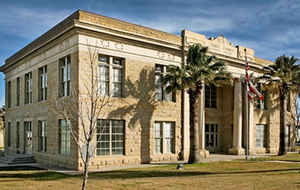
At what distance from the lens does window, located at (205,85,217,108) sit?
3272cm

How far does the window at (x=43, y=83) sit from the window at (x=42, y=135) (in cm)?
204

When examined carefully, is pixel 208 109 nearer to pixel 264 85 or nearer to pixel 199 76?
pixel 264 85

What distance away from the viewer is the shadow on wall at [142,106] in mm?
22422

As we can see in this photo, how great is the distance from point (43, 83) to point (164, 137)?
34.0ft

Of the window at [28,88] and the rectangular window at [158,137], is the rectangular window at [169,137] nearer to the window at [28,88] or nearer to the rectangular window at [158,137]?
the rectangular window at [158,137]

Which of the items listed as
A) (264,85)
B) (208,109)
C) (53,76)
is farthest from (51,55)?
(264,85)

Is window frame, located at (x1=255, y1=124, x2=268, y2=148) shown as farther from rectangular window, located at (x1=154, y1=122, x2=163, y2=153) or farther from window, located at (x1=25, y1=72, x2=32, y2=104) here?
window, located at (x1=25, y1=72, x2=32, y2=104)

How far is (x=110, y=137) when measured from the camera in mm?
21234

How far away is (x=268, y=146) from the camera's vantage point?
34000mm

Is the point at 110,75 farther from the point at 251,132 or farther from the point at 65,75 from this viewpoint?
the point at 251,132

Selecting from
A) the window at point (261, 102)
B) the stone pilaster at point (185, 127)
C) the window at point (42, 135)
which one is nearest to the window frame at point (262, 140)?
the window at point (261, 102)

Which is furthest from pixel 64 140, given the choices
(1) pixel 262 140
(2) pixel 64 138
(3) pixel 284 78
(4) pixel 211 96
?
(1) pixel 262 140

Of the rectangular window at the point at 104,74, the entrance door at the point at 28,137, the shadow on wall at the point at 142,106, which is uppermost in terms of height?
the rectangular window at the point at 104,74

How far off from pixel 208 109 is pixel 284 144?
7.72 meters
